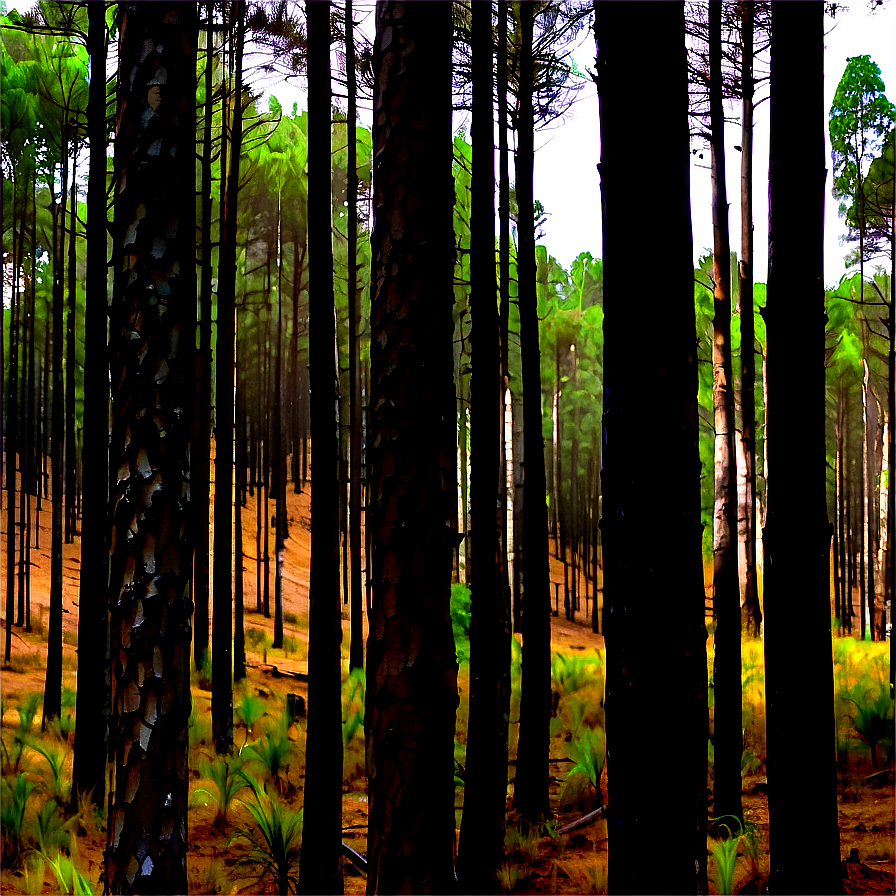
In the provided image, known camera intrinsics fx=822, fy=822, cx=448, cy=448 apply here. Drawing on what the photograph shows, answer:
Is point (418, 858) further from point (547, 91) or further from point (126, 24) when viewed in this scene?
point (547, 91)

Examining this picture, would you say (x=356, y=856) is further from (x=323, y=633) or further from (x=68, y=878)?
(x=68, y=878)

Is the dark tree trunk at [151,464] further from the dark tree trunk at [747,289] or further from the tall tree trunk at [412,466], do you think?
the dark tree trunk at [747,289]

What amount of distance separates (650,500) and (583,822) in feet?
15.3

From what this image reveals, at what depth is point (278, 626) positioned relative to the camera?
546 inches

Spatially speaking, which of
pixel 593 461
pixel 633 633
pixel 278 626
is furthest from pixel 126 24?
pixel 593 461

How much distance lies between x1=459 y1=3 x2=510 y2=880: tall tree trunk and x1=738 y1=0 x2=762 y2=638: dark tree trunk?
2838 mm

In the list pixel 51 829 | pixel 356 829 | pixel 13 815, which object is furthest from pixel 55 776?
pixel 356 829

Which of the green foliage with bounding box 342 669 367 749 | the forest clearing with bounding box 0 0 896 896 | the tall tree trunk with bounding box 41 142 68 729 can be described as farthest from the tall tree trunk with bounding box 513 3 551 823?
the tall tree trunk with bounding box 41 142 68 729

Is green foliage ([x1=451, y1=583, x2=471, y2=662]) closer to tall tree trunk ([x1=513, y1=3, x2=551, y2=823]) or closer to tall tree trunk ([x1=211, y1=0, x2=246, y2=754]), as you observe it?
tall tree trunk ([x1=211, y1=0, x2=246, y2=754])

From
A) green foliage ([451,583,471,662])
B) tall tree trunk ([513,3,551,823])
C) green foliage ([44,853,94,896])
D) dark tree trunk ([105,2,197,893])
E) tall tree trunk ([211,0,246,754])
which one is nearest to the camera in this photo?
dark tree trunk ([105,2,197,893])

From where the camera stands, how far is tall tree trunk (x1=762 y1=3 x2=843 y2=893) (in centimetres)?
341

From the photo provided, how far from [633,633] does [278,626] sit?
39.3 ft

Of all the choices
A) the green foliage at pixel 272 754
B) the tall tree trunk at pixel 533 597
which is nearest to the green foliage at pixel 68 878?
the green foliage at pixel 272 754

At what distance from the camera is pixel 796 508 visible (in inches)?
137
